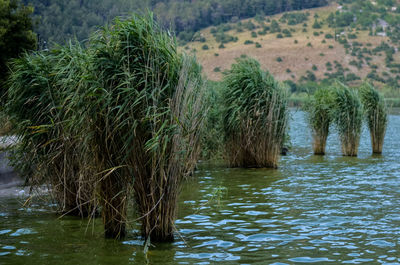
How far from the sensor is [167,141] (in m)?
6.76

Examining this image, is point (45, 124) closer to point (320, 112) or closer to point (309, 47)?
point (320, 112)

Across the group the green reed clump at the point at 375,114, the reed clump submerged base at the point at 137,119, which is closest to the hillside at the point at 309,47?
the green reed clump at the point at 375,114

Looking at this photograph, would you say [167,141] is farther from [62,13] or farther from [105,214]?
[62,13]

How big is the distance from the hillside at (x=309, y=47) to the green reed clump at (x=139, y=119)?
90.8 metres

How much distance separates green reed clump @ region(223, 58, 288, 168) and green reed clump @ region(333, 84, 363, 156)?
469 centimetres

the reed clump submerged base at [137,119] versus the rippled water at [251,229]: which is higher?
the reed clump submerged base at [137,119]

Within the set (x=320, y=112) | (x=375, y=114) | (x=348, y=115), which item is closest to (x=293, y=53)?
(x=375, y=114)

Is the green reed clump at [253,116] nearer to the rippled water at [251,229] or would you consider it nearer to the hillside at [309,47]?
the rippled water at [251,229]

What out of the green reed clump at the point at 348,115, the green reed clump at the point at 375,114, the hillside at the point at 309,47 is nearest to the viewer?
the green reed clump at the point at 348,115

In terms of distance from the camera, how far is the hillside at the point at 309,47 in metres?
104

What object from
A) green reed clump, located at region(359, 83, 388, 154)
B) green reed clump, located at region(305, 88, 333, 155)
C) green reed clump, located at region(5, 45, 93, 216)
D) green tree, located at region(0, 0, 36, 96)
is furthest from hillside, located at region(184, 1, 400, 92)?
green reed clump, located at region(5, 45, 93, 216)

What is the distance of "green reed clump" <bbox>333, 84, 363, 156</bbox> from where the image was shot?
1959 cm

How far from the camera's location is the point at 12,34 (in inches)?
824

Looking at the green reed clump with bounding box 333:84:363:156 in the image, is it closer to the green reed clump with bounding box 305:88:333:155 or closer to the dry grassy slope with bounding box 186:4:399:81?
the green reed clump with bounding box 305:88:333:155
